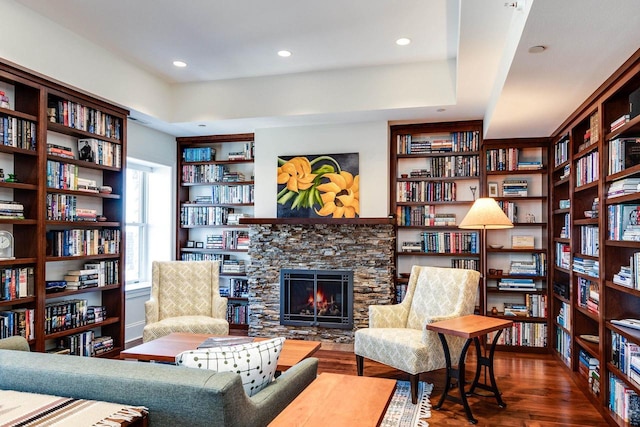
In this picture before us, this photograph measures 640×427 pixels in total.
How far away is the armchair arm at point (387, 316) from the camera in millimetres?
4078

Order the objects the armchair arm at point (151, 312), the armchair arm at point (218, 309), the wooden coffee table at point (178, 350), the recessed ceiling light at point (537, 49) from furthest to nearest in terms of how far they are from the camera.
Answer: the armchair arm at point (218, 309) < the armchair arm at point (151, 312) < the wooden coffee table at point (178, 350) < the recessed ceiling light at point (537, 49)

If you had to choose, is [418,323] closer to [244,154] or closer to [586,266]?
[586,266]

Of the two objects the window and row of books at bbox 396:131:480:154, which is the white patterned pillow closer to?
row of books at bbox 396:131:480:154

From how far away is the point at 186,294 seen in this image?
15.5 feet

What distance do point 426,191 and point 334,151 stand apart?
1.15 meters

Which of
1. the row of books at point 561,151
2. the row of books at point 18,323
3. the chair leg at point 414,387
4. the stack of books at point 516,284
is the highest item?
the row of books at point 561,151

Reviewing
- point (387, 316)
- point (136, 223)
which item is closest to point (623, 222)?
point (387, 316)

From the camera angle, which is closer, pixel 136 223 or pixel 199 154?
pixel 136 223

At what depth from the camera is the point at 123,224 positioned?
471 cm

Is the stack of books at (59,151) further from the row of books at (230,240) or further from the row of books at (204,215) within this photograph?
the row of books at (230,240)

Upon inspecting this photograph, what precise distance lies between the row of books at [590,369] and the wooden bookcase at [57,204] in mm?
4252

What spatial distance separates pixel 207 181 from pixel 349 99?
2.29 meters

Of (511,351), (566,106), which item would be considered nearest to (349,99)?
(566,106)

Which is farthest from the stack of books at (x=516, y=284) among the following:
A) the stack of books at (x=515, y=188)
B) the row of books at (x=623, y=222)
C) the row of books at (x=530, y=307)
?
the row of books at (x=623, y=222)
